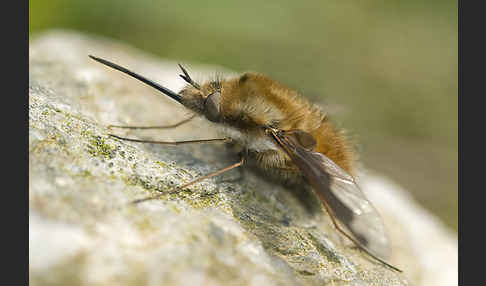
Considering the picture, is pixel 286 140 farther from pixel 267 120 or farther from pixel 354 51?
pixel 354 51

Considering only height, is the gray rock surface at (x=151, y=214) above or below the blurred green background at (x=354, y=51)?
below

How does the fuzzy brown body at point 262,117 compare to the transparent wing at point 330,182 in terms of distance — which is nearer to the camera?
the transparent wing at point 330,182

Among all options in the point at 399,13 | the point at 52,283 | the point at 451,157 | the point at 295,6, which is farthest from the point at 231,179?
the point at 399,13

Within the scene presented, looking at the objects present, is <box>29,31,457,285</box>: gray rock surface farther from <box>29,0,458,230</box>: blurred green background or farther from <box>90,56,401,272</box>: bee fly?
<box>29,0,458,230</box>: blurred green background

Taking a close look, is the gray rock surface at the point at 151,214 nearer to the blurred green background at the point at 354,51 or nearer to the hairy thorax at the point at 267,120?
the hairy thorax at the point at 267,120

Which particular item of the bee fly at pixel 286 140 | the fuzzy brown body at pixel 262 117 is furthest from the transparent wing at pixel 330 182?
the fuzzy brown body at pixel 262 117

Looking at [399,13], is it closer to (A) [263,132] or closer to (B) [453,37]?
(B) [453,37]
